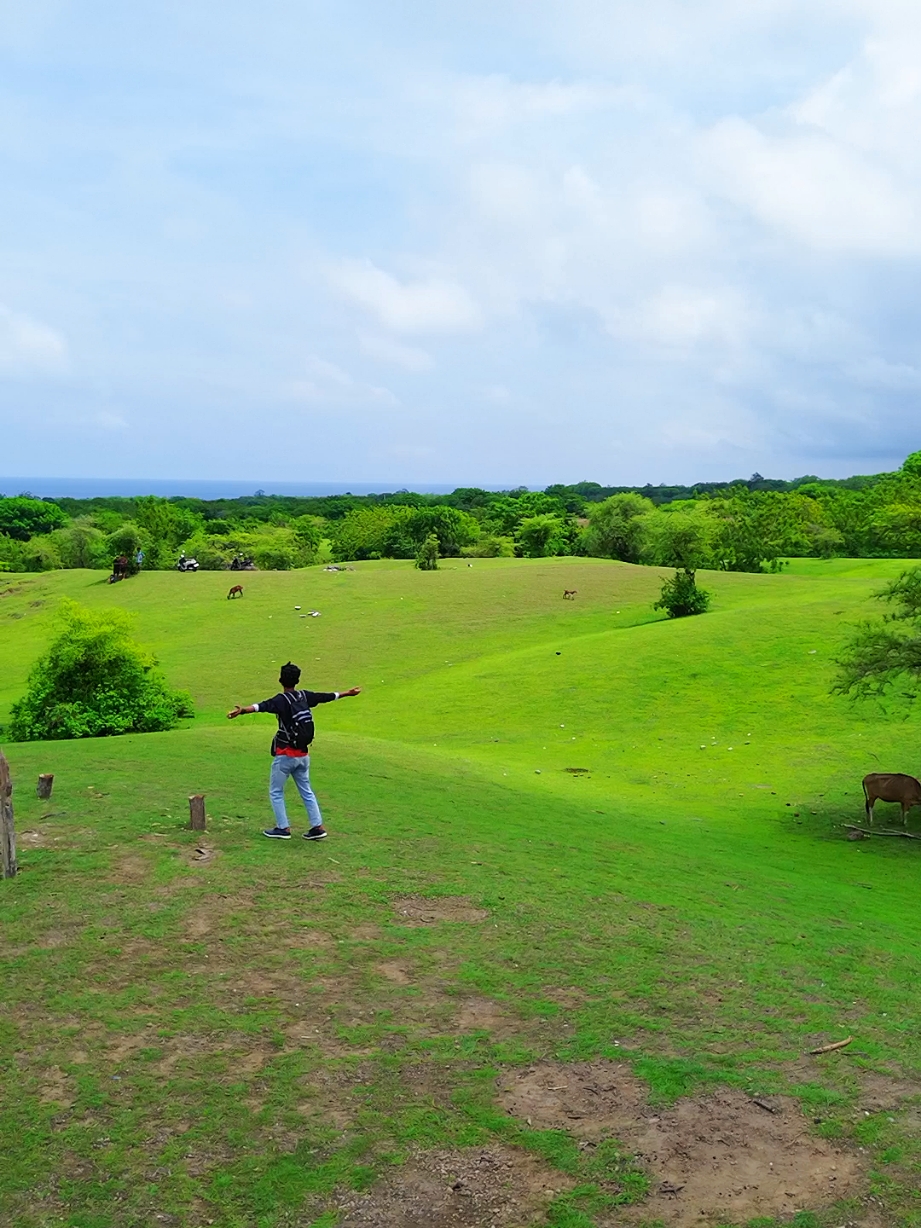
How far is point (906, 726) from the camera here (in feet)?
78.0

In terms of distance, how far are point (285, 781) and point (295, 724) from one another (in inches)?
33.5

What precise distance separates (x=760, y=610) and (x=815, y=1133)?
3018 cm

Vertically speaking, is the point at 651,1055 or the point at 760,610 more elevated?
the point at 760,610

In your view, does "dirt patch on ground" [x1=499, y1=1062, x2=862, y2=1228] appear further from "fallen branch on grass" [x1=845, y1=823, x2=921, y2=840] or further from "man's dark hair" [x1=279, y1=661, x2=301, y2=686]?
"fallen branch on grass" [x1=845, y1=823, x2=921, y2=840]

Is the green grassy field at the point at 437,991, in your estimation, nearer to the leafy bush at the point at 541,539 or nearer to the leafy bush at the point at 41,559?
the leafy bush at the point at 41,559

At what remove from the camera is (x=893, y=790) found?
17500 mm

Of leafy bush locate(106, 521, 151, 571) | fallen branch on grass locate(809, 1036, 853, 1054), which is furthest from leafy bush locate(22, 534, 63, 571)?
fallen branch on grass locate(809, 1036, 853, 1054)

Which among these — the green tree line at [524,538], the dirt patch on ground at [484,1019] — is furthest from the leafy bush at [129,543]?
the dirt patch on ground at [484,1019]

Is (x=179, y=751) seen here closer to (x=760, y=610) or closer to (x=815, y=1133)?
(x=815, y=1133)

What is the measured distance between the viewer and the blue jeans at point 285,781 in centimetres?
1175

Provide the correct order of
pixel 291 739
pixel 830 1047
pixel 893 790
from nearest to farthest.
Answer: pixel 830 1047 < pixel 291 739 < pixel 893 790

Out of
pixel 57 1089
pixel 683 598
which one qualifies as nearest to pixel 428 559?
pixel 683 598

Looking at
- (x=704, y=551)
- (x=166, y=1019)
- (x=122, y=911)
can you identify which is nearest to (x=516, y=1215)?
(x=166, y=1019)

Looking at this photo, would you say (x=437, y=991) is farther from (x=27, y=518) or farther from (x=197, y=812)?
(x=27, y=518)
